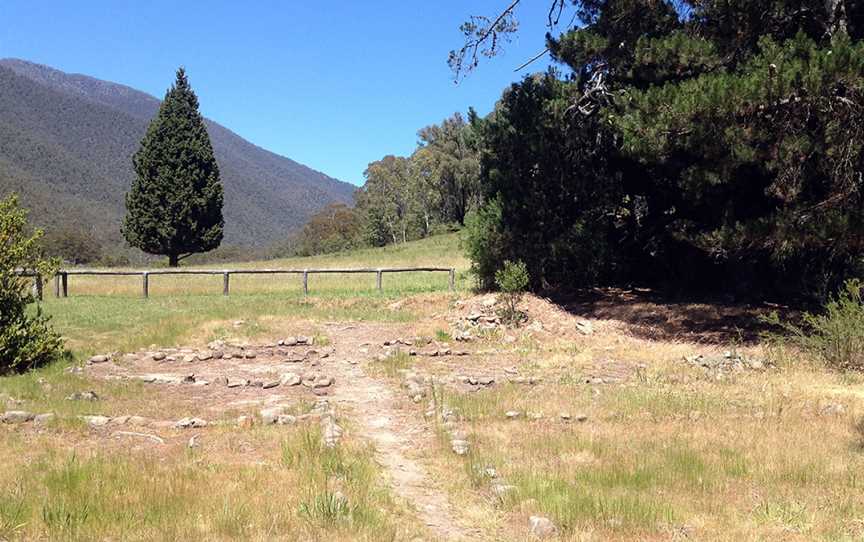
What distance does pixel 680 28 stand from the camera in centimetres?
1520

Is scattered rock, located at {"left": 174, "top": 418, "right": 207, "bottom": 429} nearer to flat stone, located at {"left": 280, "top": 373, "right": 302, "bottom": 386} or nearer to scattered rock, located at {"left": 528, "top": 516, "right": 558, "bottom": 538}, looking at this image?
flat stone, located at {"left": 280, "top": 373, "right": 302, "bottom": 386}

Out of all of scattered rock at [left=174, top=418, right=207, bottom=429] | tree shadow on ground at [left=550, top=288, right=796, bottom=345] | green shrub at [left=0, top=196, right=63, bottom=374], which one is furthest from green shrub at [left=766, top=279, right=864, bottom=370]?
green shrub at [left=0, top=196, right=63, bottom=374]

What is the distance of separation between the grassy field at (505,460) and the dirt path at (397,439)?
7 cm

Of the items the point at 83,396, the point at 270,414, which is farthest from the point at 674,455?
the point at 83,396

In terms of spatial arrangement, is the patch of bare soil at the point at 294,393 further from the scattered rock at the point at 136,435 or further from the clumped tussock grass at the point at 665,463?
the clumped tussock grass at the point at 665,463

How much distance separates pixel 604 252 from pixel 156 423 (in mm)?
13469

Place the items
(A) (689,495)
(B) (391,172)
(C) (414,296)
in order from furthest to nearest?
1. (B) (391,172)
2. (C) (414,296)
3. (A) (689,495)

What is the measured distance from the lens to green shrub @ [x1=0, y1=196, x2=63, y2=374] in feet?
35.7

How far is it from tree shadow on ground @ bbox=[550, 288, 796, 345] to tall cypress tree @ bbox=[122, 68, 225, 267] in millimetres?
34788

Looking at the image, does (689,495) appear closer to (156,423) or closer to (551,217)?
(156,423)

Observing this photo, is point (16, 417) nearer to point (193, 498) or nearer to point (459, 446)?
point (193, 498)

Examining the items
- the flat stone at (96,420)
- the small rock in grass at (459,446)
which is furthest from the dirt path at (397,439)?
the flat stone at (96,420)

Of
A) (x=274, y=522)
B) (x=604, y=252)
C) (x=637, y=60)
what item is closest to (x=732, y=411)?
(x=274, y=522)

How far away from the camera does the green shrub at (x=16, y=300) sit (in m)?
10.9
